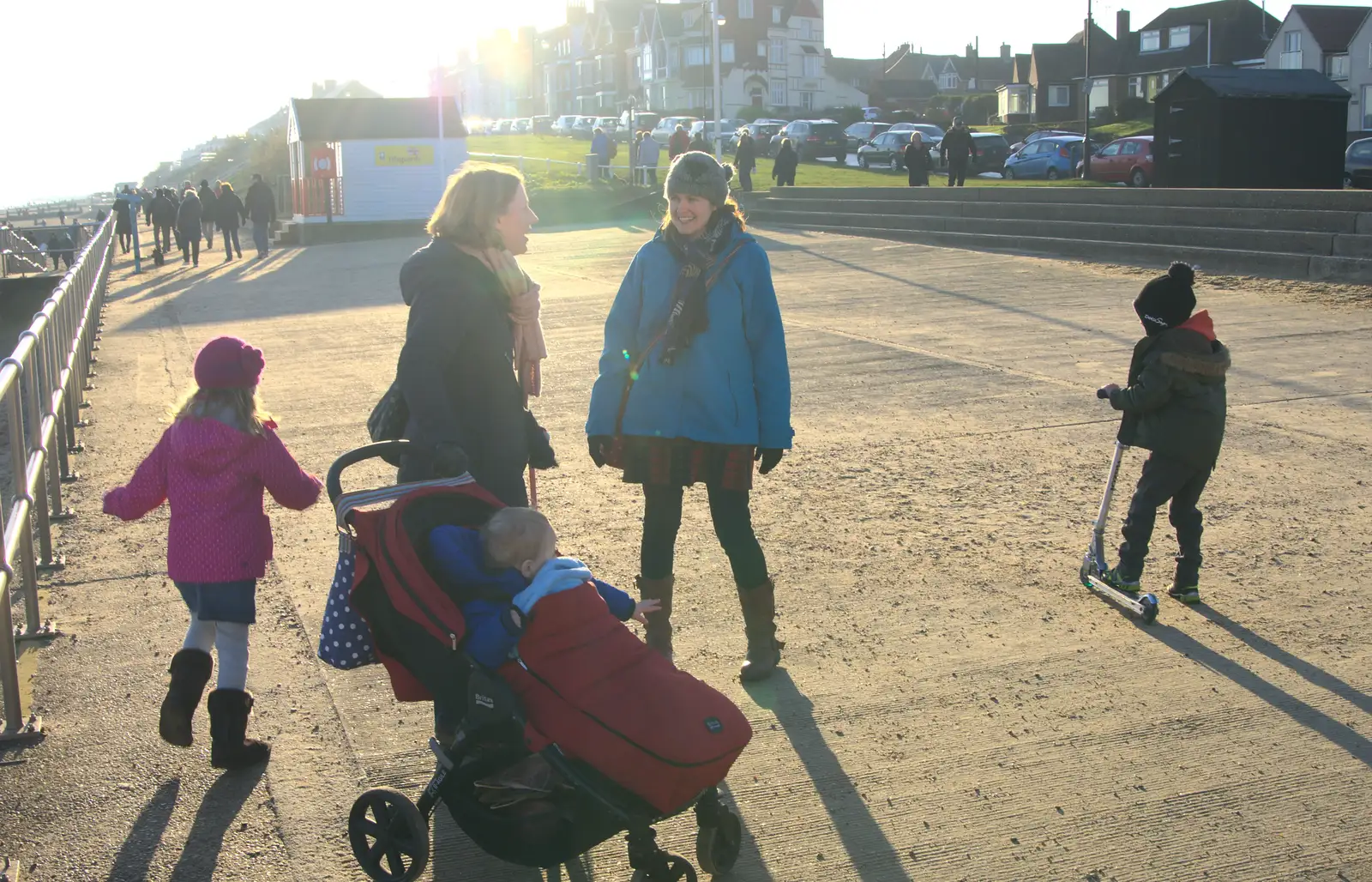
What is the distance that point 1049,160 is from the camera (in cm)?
3884

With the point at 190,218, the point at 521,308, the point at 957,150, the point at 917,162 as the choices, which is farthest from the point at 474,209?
the point at 190,218

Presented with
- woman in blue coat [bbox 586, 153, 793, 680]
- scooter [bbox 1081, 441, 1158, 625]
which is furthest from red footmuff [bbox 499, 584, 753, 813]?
scooter [bbox 1081, 441, 1158, 625]

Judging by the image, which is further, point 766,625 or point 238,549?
point 766,625

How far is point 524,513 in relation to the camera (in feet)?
10.8

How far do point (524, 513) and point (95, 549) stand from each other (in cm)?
412

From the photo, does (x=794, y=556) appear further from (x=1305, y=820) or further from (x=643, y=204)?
(x=643, y=204)

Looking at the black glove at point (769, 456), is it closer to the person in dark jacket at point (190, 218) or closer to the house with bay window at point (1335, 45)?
the person in dark jacket at point (190, 218)

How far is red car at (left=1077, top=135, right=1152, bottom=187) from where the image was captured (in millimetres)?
32406

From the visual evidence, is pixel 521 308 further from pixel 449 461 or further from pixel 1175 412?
pixel 1175 412

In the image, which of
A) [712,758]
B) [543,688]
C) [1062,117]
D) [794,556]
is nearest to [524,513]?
[543,688]

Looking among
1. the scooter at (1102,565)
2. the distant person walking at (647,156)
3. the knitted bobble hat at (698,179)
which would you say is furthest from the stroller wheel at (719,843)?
the distant person walking at (647,156)

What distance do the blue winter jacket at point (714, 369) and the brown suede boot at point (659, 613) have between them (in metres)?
0.57

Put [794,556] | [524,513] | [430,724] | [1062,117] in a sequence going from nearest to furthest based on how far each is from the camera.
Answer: [524,513] < [430,724] < [794,556] < [1062,117]

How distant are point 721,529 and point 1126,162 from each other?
31.9 metres
